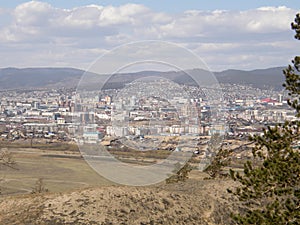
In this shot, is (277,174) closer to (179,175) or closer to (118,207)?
(118,207)

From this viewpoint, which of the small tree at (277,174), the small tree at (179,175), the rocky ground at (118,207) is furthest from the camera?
the small tree at (179,175)

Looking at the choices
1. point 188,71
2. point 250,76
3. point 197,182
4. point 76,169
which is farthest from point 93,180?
point 250,76

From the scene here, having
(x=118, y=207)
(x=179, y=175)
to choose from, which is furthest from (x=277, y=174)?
(x=179, y=175)

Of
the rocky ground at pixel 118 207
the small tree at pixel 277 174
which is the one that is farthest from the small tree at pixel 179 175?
the small tree at pixel 277 174

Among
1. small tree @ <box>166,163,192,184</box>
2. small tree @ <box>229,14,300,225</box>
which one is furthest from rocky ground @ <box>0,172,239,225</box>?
small tree @ <box>166,163,192,184</box>

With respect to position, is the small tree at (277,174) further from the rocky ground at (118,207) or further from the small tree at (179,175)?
the small tree at (179,175)

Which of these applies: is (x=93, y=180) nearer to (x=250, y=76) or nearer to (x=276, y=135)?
(x=276, y=135)

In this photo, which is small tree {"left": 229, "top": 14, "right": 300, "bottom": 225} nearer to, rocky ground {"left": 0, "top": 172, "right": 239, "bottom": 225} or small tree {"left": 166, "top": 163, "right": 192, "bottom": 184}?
rocky ground {"left": 0, "top": 172, "right": 239, "bottom": 225}
